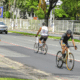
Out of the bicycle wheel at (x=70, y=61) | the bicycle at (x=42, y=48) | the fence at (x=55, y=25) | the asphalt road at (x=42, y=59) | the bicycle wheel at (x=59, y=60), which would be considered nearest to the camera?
the asphalt road at (x=42, y=59)

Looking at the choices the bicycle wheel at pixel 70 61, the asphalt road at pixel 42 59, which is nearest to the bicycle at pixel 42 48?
the asphalt road at pixel 42 59

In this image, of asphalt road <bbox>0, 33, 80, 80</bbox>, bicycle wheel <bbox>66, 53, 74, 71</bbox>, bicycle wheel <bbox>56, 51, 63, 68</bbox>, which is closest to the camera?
asphalt road <bbox>0, 33, 80, 80</bbox>

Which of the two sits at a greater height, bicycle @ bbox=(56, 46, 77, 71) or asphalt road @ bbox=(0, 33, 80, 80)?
bicycle @ bbox=(56, 46, 77, 71)

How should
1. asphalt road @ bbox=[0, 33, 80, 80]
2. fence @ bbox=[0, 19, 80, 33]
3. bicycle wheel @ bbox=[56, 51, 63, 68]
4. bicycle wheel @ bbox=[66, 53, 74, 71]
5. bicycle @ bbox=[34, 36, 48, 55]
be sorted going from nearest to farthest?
asphalt road @ bbox=[0, 33, 80, 80] → bicycle wheel @ bbox=[66, 53, 74, 71] → bicycle wheel @ bbox=[56, 51, 63, 68] → bicycle @ bbox=[34, 36, 48, 55] → fence @ bbox=[0, 19, 80, 33]

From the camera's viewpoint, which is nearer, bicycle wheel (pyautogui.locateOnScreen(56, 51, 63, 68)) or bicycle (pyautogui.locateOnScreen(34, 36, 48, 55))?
bicycle wheel (pyautogui.locateOnScreen(56, 51, 63, 68))

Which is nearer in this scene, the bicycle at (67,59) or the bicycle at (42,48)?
the bicycle at (67,59)

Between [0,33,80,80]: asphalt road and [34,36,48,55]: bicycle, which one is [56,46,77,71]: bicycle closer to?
[0,33,80,80]: asphalt road

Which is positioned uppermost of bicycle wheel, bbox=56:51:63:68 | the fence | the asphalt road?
bicycle wheel, bbox=56:51:63:68

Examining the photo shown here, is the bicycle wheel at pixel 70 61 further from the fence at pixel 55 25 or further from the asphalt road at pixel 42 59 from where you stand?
the fence at pixel 55 25

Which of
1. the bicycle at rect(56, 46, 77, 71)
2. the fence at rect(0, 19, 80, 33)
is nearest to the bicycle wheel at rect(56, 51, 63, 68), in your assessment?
the bicycle at rect(56, 46, 77, 71)

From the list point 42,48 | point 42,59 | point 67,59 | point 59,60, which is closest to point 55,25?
point 42,48

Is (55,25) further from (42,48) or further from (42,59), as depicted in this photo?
(42,59)

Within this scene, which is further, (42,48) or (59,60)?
(42,48)

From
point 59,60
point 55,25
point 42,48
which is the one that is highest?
point 59,60
